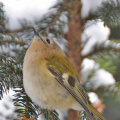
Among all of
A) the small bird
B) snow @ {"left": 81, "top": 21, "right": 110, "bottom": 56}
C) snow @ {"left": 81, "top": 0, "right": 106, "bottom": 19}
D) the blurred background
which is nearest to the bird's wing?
the small bird

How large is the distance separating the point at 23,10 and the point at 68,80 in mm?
819

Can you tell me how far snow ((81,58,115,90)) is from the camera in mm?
1537

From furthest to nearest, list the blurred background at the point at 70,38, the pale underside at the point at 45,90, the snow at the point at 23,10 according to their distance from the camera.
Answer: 1. the snow at the point at 23,10
2. the blurred background at the point at 70,38
3. the pale underside at the point at 45,90

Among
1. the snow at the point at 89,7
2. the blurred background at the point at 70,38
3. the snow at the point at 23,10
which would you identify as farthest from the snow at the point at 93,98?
the snow at the point at 23,10

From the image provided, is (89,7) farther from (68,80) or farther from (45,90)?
(45,90)

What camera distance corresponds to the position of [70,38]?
1.63 meters

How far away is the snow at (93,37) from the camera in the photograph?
163cm

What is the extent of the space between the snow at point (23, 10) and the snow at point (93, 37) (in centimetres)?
39

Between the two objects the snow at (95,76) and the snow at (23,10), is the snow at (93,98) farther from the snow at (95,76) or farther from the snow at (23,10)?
the snow at (23,10)

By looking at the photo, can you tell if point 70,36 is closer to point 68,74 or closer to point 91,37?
point 91,37

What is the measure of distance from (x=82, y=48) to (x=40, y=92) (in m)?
0.62

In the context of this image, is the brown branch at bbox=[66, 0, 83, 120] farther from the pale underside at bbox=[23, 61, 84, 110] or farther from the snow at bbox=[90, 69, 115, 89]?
the pale underside at bbox=[23, 61, 84, 110]

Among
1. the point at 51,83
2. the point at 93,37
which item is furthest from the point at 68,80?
the point at 93,37

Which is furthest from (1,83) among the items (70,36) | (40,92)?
(70,36)
